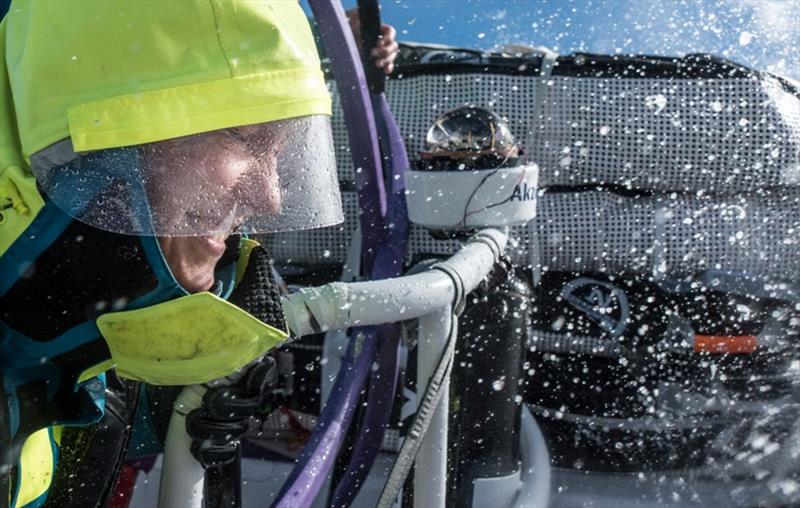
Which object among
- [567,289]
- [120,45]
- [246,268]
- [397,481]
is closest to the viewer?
[120,45]

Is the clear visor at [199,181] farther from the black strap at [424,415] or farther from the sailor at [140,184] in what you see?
the black strap at [424,415]

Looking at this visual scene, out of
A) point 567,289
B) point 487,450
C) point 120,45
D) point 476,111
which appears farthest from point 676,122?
point 120,45

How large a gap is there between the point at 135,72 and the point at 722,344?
1.60 m

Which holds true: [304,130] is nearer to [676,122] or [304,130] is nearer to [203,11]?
[203,11]

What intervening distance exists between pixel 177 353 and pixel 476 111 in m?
0.83

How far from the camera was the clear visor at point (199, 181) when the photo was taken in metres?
0.83

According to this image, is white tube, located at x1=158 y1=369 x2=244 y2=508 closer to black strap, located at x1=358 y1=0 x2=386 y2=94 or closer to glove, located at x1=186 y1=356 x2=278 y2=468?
glove, located at x1=186 y1=356 x2=278 y2=468

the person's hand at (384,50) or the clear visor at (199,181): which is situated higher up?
the clear visor at (199,181)

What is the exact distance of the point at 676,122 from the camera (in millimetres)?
2195

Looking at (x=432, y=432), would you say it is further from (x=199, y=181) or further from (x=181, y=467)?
(x=199, y=181)

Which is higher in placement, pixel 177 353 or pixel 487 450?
pixel 177 353

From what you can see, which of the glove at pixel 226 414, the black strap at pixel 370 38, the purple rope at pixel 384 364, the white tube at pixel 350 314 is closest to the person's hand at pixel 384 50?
the black strap at pixel 370 38

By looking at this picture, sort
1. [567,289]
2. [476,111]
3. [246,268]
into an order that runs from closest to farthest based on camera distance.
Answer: [246,268]
[476,111]
[567,289]

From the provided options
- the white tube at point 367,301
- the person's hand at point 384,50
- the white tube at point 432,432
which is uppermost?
the person's hand at point 384,50
